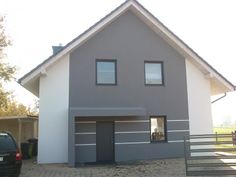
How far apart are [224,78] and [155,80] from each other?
3.82 m

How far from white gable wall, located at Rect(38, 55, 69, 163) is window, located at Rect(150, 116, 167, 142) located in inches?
181

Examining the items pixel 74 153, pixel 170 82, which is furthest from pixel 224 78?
pixel 74 153

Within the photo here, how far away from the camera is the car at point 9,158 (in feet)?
36.7


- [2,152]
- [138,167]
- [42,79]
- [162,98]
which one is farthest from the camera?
[162,98]

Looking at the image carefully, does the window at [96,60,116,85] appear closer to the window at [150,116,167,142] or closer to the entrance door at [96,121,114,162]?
the entrance door at [96,121,114,162]

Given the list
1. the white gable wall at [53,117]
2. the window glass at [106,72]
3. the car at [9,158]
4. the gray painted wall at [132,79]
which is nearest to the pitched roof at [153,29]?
the gray painted wall at [132,79]

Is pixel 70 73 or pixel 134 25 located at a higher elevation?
pixel 134 25

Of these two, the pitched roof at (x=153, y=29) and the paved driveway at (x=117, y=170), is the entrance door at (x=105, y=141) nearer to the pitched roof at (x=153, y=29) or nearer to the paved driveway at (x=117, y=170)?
the paved driveway at (x=117, y=170)

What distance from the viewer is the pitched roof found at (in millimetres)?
16358

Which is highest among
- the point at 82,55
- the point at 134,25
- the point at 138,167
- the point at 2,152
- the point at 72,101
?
→ the point at 134,25

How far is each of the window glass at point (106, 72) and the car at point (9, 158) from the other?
6.74 m

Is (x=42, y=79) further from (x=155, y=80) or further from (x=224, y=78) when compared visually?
(x=224, y=78)

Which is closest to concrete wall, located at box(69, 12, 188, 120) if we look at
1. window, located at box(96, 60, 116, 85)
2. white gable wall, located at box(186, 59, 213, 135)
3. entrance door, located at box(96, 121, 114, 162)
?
window, located at box(96, 60, 116, 85)

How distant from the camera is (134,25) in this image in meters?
18.2
